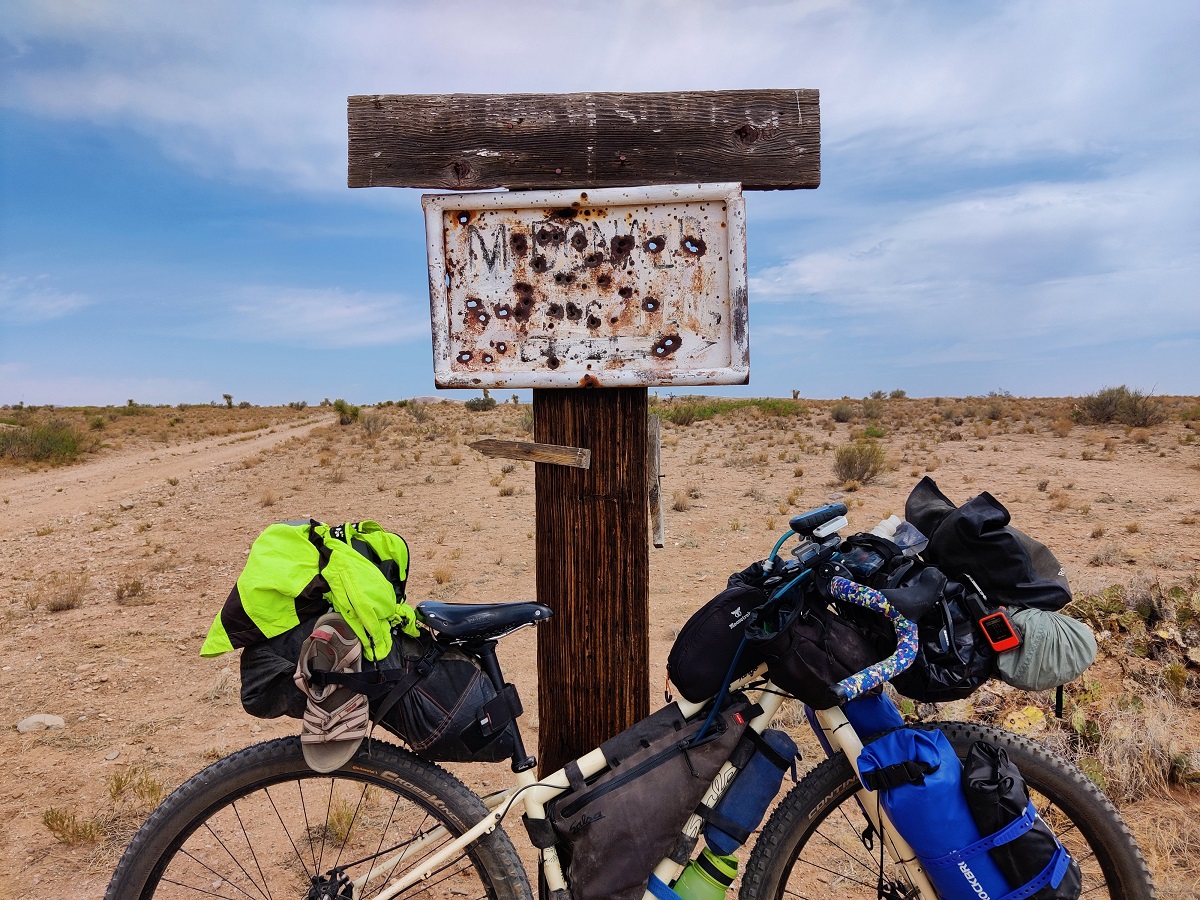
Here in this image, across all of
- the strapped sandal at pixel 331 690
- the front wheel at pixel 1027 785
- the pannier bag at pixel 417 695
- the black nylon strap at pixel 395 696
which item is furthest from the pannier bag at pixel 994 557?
the strapped sandal at pixel 331 690

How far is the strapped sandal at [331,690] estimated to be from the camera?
1721 mm

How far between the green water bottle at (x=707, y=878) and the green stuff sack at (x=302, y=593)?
0.96 meters

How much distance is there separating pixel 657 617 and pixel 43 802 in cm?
424

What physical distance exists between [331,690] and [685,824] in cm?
93

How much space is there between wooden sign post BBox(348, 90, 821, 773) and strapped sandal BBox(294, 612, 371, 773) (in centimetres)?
65

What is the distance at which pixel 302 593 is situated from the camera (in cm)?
177

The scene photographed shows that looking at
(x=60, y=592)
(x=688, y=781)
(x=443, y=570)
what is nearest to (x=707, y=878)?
(x=688, y=781)

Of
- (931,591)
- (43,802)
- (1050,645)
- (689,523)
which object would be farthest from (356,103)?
(689,523)

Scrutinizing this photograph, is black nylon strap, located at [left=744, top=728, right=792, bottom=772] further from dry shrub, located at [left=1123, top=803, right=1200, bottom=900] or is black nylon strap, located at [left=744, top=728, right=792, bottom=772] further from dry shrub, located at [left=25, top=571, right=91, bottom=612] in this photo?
dry shrub, located at [left=25, top=571, right=91, bottom=612]

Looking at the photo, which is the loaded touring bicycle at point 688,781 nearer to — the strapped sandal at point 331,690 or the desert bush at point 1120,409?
the strapped sandal at point 331,690

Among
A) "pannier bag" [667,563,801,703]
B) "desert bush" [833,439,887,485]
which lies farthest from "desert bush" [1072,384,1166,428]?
"pannier bag" [667,563,801,703]

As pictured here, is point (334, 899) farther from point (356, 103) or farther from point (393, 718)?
point (356, 103)

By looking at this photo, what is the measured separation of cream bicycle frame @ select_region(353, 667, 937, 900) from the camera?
182 cm

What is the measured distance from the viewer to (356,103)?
229 centimetres
